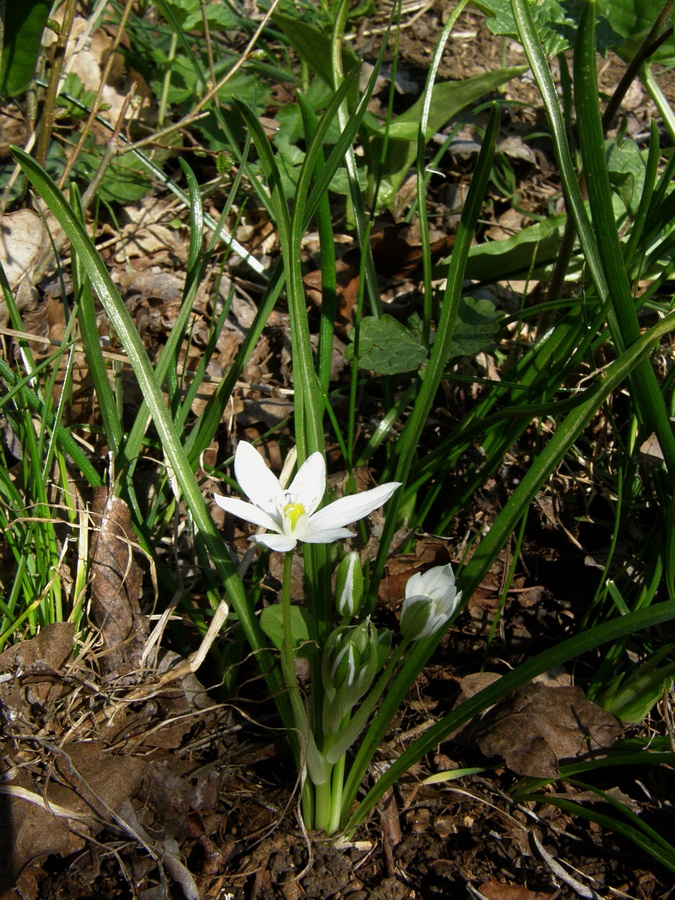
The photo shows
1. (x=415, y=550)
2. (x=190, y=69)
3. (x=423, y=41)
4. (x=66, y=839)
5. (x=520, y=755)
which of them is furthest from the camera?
(x=423, y=41)

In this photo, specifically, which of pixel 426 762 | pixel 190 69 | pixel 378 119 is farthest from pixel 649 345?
pixel 190 69

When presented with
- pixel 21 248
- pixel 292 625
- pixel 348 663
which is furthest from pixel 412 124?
pixel 348 663

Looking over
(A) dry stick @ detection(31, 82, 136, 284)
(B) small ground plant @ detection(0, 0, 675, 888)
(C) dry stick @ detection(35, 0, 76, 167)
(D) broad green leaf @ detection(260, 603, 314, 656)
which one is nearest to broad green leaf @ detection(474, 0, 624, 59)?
(B) small ground plant @ detection(0, 0, 675, 888)

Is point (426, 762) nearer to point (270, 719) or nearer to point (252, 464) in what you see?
point (270, 719)

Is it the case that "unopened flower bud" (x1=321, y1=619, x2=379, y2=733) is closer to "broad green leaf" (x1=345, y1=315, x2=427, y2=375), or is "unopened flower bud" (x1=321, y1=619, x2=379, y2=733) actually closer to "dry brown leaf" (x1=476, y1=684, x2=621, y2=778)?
"dry brown leaf" (x1=476, y1=684, x2=621, y2=778)

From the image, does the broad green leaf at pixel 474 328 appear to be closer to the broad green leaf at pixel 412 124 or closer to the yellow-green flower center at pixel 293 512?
the broad green leaf at pixel 412 124

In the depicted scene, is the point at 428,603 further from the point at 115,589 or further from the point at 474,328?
the point at 474,328
